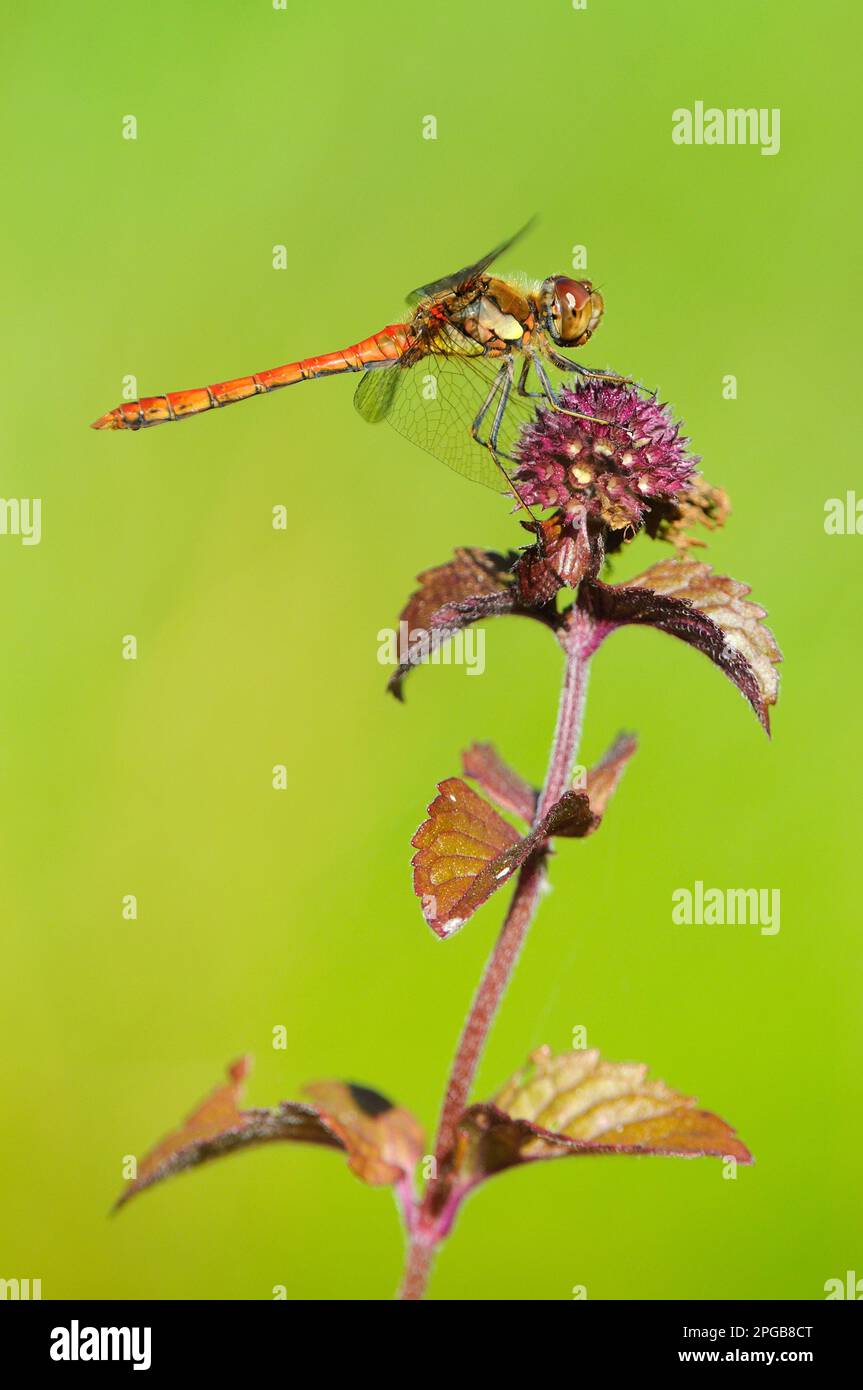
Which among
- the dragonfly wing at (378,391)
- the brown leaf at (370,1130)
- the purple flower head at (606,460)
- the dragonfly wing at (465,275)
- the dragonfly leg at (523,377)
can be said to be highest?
the dragonfly wing at (465,275)

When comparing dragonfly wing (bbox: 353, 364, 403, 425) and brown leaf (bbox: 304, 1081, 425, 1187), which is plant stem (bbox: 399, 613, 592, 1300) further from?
dragonfly wing (bbox: 353, 364, 403, 425)

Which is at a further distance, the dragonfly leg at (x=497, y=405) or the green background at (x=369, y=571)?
the green background at (x=369, y=571)

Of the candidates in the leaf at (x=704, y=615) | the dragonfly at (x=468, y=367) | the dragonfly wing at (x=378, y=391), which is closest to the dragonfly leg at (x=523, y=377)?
the dragonfly at (x=468, y=367)

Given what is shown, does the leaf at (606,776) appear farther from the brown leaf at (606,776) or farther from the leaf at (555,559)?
the leaf at (555,559)

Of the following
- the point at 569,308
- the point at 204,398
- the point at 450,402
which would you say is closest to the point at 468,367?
the point at 450,402

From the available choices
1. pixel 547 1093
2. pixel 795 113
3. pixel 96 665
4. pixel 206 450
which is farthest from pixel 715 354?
pixel 547 1093

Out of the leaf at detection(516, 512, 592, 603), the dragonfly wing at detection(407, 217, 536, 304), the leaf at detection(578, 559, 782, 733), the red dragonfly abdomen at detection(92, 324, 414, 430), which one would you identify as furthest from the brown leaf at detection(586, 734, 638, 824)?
the red dragonfly abdomen at detection(92, 324, 414, 430)

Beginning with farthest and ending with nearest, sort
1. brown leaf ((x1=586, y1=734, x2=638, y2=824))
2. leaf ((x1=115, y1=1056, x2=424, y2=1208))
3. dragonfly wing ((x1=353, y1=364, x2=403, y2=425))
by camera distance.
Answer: dragonfly wing ((x1=353, y1=364, x2=403, y2=425)) → brown leaf ((x1=586, y1=734, x2=638, y2=824)) → leaf ((x1=115, y1=1056, x2=424, y2=1208))
